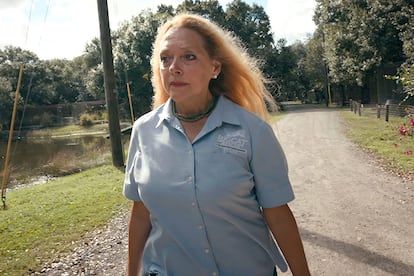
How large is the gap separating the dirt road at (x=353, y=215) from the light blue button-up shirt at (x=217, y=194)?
0.69 m

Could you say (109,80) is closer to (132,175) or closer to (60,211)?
(60,211)

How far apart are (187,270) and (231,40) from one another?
3.80ft

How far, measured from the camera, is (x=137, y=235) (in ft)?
7.18

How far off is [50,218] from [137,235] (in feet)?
→ 21.2

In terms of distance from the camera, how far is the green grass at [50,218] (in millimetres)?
6040

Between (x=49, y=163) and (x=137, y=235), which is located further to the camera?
(x=49, y=163)

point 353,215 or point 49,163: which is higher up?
point 353,215

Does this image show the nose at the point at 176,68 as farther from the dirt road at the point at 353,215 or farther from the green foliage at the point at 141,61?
the green foliage at the point at 141,61

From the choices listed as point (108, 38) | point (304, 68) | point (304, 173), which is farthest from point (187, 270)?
point (304, 68)

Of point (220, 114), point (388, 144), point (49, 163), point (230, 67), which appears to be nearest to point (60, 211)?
point (230, 67)

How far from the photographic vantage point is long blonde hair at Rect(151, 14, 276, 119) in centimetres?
207

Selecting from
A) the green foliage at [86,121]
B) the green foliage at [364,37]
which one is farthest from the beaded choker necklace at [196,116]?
the green foliage at [86,121]

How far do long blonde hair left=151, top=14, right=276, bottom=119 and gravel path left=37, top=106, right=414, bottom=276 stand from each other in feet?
1.54

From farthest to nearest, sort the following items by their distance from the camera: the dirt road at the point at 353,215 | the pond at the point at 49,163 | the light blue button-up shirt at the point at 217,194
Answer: the pond at the point at 49,163, the dirt road at the point at 353,215, the light blue button-up shirt at the point at 217,194
